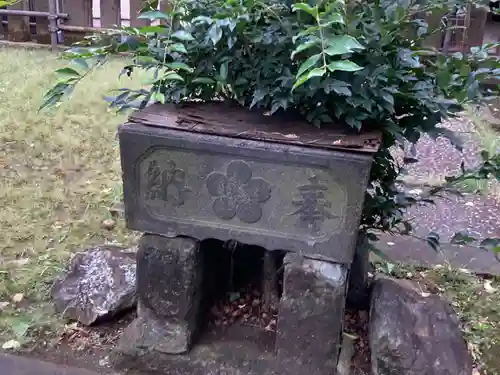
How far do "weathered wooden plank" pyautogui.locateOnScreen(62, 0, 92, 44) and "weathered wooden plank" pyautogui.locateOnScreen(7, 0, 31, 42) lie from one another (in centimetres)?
49

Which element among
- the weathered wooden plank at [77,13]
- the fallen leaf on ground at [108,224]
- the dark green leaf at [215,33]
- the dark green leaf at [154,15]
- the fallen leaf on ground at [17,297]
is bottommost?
the fallen leaf on ground at [17,297]

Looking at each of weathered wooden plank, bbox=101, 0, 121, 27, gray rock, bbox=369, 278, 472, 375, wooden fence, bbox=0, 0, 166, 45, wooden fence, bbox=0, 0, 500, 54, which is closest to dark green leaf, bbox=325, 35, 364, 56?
gray rock, bbox=369, 278, 472, 375

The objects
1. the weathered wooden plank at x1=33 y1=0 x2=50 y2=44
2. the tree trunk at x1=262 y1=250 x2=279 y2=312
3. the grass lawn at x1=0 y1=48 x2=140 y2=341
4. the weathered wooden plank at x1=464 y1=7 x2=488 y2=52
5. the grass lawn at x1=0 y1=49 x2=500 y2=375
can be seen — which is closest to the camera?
the tree trunk at x1=262 y1=250 x2=279 y2=312

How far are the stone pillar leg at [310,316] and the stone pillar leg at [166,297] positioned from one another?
0.96ft

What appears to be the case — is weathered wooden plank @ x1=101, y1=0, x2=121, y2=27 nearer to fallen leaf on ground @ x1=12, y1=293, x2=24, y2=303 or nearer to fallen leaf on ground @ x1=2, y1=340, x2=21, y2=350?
fallen leaf on ground @ x1=12, y1=293, x2=24, y2=303

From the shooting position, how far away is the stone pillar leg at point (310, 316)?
1.69m

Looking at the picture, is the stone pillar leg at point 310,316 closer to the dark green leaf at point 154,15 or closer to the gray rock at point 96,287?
the gray rock at point 96,287

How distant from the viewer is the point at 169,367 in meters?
1.88

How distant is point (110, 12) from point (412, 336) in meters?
5.16

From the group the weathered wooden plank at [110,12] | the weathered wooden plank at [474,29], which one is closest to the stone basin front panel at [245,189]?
the weathered wooden plank at [474,29]

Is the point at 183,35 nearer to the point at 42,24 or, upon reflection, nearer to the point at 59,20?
the point at 59,20

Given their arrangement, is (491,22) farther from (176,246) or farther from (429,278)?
(176,246)

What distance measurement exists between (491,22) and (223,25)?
5870mm

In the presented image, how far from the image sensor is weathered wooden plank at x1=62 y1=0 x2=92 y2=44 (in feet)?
20.2
